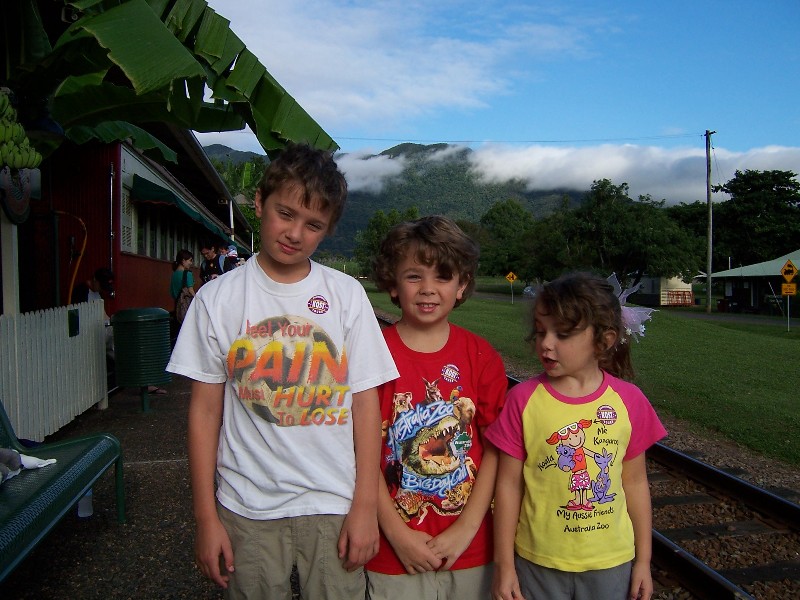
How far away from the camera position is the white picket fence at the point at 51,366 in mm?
5227

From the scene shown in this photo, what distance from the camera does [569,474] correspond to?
2.08 metres

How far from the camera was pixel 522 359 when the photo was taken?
13945 mm

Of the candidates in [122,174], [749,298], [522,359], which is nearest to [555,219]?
[749,298]

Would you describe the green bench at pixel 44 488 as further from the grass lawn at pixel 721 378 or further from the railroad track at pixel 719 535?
the railroad track at pixel 719 535

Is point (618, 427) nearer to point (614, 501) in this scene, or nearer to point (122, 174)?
point (614, 501)

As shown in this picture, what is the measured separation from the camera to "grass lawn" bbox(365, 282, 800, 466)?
7.60 metres

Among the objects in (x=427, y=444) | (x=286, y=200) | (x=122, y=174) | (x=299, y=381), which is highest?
(x=122, y=174)

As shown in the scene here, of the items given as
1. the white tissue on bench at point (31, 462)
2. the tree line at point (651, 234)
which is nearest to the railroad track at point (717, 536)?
the white tissue on bench at point (31, 462)

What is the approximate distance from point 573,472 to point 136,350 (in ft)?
20.2

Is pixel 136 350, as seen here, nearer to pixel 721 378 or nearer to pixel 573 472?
pixel 573 472

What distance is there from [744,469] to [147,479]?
5.20 metres

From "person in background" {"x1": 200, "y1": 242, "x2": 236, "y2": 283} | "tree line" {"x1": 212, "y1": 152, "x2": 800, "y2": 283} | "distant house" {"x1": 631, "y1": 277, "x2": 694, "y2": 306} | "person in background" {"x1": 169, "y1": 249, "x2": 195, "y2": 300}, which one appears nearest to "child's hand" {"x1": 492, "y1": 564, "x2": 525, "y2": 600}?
"person in background" {"x1": 169, "y1": 249, "x2": 195, "y2": 300}

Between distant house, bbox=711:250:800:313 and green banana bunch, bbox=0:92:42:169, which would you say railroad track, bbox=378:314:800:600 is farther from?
distant house, bbox=711:250:800:313

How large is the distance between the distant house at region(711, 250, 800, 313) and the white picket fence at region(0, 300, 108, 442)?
4086 cm
